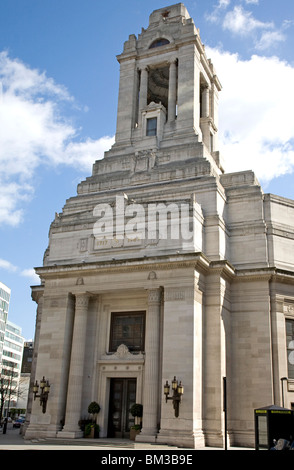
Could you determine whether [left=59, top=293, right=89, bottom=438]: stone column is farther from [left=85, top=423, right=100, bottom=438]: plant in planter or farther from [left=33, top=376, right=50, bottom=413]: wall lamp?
[left=33, top=376, right=50, bottom=413]: wall lamp

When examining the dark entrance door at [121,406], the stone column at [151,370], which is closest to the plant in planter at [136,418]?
the stone column at [151,370]

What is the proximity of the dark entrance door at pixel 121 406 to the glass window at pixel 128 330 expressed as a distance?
2429mm

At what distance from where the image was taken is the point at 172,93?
4716cm

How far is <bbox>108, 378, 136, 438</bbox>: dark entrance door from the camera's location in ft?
106

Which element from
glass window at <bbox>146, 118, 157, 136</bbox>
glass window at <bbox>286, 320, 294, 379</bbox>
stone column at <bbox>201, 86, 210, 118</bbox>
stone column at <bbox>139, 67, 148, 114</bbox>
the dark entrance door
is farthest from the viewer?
stone column at <bbox>201, 86, 210, 118</bbox>

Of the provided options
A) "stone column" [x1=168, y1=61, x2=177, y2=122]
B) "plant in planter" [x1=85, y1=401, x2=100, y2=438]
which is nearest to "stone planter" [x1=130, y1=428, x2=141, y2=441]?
"plant in planter" [x1=85, y1=401, x2=100, y2=438]

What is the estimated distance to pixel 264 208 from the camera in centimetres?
3878

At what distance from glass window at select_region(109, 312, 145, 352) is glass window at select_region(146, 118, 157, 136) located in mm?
19367

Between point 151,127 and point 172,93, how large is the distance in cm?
410

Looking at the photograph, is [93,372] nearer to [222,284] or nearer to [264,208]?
[222,284]

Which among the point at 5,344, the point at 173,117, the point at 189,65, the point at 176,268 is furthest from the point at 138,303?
the point at 5,344

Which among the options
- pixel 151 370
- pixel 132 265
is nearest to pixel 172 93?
pixel 132 265

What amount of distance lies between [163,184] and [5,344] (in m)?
109

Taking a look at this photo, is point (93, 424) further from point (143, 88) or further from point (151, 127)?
point (143, 88)
